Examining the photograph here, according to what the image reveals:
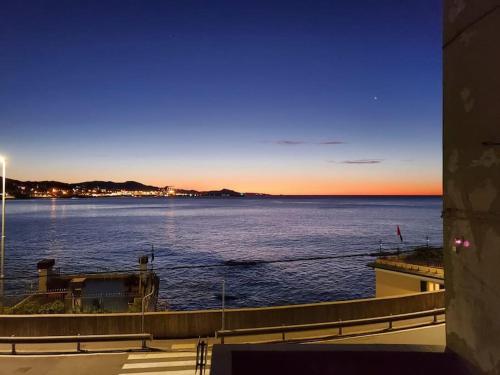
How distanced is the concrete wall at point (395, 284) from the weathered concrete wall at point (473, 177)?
1987 cm

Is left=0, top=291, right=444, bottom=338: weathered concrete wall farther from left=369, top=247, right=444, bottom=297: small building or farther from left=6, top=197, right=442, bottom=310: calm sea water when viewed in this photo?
left=369, top=247, right=444, bottom=297: small building

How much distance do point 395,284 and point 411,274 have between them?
1.60 meters

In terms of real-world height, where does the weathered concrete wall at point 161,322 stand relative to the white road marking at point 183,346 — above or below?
above

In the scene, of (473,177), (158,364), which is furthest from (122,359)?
(473,177)

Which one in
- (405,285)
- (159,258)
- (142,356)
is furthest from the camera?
(159,258)

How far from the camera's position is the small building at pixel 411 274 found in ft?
75.6

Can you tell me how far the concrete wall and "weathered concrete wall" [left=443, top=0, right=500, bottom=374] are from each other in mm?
19867

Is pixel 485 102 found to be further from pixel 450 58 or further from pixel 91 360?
pixel 91 360

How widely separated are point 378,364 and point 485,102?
3.19 meters

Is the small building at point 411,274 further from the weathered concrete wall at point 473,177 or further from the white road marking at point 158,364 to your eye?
the weathered concrete wall at point 473,177

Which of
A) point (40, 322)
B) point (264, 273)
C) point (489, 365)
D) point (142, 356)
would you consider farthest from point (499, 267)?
point (264, 273)

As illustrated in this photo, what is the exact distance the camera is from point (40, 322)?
495 inches

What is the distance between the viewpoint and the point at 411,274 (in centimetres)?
2358

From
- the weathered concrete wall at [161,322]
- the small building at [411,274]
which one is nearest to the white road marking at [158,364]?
the weathered concrete wall at [161,322]
